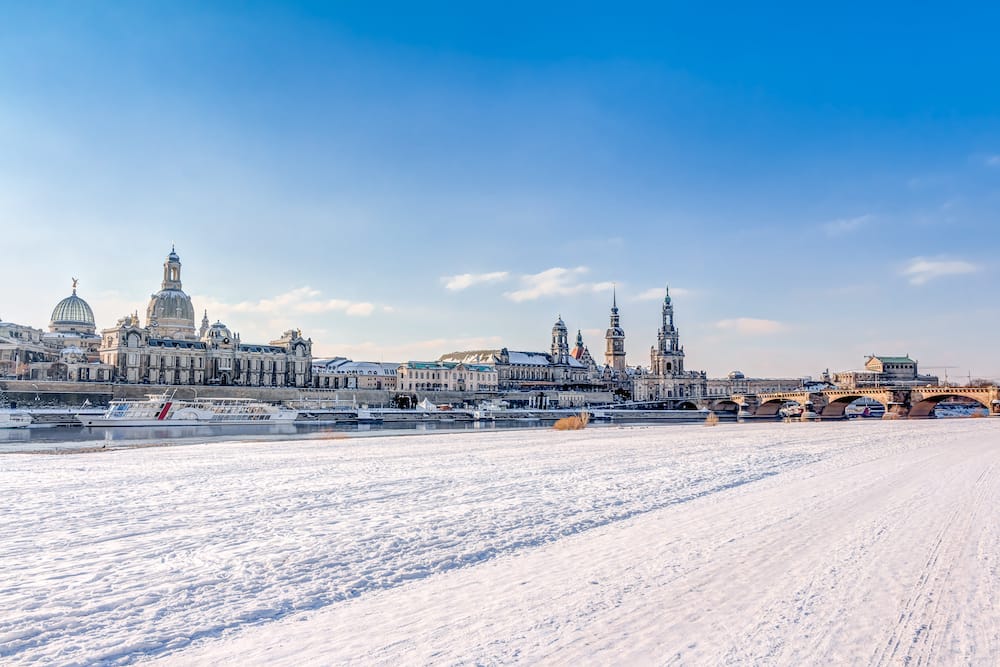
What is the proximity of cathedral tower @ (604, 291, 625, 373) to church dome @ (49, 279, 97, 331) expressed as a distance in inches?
4645

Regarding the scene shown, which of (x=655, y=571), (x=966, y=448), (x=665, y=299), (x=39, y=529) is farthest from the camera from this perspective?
Answer: (x=665, y=299)

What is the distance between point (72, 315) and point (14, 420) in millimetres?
79620

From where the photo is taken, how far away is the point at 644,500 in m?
12.0

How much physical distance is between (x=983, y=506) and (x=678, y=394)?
538ft

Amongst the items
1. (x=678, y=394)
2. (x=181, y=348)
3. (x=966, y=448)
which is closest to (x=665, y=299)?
(x=678, y=394)

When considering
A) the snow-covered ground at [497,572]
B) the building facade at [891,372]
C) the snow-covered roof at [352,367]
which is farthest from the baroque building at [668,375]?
the snow-covered ground at [497,572]

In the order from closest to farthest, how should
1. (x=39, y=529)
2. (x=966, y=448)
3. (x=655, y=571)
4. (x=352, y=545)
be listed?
1. (x=655, y=571)
2. (x=352, y=545)
3. (x=39, y=529)
4. (x=966, y=448)

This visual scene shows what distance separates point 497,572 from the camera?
7.37 meters

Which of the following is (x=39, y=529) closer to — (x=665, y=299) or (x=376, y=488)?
(x=376, y=488)

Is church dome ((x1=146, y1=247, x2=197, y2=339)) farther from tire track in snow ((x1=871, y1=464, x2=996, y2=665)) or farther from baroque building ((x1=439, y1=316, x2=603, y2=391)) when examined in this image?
tire track in snow ((x1=871, y1=464, x2=996, y2=665))

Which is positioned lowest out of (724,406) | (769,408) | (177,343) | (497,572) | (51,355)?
(497,572)

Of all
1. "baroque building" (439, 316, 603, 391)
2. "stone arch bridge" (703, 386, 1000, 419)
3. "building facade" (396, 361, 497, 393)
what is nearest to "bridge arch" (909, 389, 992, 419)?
"stone arch bridge" (703, 386, 1000, 419)

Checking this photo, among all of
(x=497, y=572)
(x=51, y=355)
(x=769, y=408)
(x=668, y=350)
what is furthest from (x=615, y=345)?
(x=497, y=572)

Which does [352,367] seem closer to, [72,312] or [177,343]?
[177,343]
